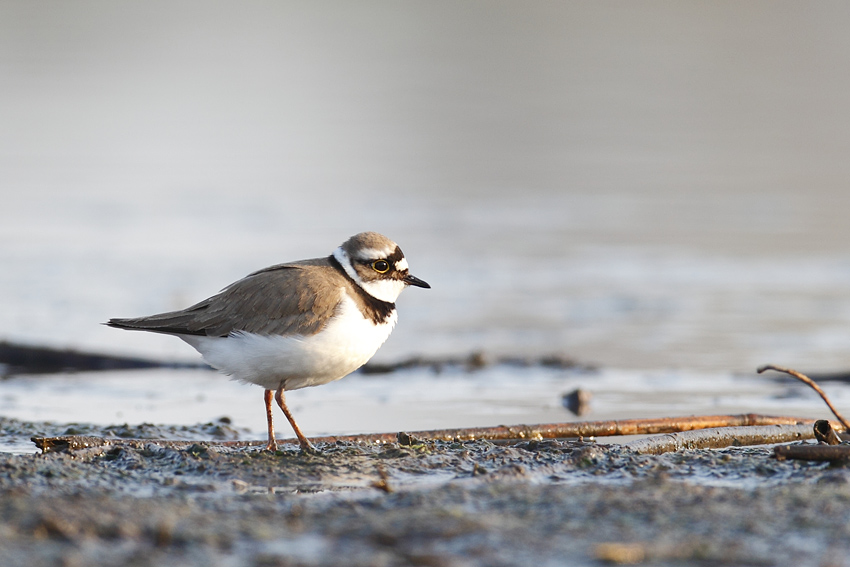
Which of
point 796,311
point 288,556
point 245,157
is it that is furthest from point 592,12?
point 288,556

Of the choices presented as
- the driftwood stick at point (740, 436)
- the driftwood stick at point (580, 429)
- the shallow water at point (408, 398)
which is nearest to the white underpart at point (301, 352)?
the driftwood stick at point (580, 429)

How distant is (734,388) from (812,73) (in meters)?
20.0

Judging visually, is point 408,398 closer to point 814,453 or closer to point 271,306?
point 271,306

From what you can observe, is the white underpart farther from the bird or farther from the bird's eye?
the bird's eye

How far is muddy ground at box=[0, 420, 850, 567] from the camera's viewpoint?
3541mm

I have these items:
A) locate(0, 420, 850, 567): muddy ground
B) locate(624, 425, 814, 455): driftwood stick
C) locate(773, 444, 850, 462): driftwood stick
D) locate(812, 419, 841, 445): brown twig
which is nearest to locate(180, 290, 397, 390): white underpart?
locate(0, 420, 850, 567): muddy ground

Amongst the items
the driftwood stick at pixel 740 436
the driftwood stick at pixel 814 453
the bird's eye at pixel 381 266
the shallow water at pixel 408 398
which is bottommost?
the driftwood stick at pixel 814 453

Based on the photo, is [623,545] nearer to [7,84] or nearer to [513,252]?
[513,252]

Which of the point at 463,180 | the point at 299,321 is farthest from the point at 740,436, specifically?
the point at 463,180

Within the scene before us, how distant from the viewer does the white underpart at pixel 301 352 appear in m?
5.52

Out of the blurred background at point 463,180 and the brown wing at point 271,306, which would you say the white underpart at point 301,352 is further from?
the blurred background at point 463,180

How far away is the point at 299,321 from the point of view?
558cm

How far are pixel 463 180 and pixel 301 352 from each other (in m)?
11.7

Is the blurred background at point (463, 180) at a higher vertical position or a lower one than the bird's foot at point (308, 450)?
higher
